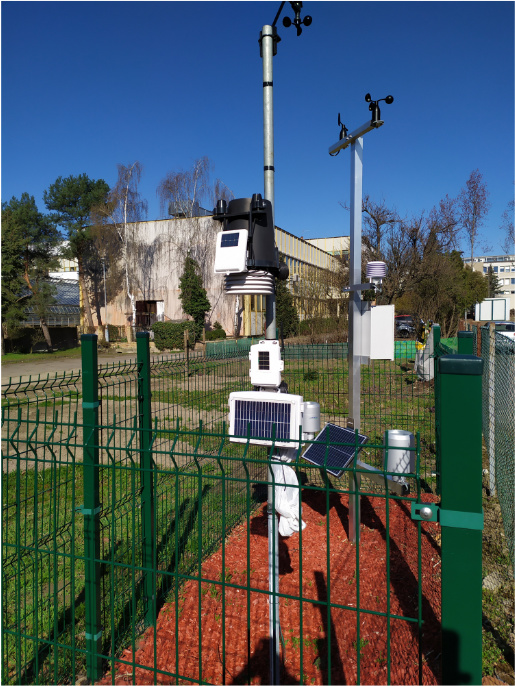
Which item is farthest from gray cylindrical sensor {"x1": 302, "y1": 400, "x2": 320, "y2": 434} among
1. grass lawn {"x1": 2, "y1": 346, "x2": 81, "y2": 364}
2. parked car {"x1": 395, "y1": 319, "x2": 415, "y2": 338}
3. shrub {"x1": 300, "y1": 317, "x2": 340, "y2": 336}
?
grass lawn {"x1": 2, "y1": 346, "x2": 81, "y2": 364}

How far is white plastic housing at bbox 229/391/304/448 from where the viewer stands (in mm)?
2807

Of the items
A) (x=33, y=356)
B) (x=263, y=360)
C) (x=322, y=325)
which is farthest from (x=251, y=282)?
(x=33, y=356)

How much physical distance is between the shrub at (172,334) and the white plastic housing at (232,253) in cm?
2639

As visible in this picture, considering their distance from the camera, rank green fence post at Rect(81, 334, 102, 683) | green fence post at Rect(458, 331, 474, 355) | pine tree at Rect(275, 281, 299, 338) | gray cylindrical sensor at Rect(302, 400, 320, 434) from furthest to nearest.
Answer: pine tree at Rect(275, 281, 299, 338) < green fence post at Rect(458, 331, 474, 355) < gray cylindrical sensor at Rect(302, 400, 320, 434) < green fence post at Rect(81, 334, 102, 683)

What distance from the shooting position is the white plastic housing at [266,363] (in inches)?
119

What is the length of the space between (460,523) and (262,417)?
1.48m

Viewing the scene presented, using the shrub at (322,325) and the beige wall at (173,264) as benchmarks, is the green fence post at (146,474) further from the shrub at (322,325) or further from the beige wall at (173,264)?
the beige wall at (173,264)

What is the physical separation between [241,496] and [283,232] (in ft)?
109

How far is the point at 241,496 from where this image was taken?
541 cm

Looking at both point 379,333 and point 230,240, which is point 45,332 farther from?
point 230,240

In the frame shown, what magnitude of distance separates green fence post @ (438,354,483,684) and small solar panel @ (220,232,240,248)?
169 cm

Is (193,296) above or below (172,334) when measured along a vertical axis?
above

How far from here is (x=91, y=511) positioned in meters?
2.81

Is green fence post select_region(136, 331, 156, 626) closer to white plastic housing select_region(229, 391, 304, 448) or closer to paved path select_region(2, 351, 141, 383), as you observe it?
white plastic housing select_region(229, 391, 304, 448)
